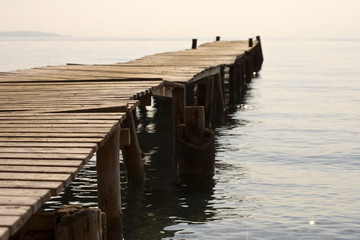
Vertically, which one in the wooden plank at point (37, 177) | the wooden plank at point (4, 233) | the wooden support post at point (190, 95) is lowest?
the wooden support post at point (190, 95)

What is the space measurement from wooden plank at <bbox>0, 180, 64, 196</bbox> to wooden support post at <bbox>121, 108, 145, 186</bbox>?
4.89 m

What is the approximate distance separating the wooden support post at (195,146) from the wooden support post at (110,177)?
272cm

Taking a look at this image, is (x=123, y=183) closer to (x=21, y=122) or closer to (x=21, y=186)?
Answer: (x=21, y=122)

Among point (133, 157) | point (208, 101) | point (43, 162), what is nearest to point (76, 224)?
point (43, 162)

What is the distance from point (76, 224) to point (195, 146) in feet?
18.3

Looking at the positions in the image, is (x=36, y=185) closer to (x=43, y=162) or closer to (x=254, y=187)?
(x=43, y=162)

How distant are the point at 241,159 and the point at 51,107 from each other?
569 centimetres

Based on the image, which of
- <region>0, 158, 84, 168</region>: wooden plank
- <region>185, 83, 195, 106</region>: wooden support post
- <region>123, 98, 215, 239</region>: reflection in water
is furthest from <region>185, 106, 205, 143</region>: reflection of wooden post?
<region>185, 83, 195, 106</region>: wooden support post

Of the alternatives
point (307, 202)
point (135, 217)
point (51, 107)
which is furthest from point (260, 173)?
point (51, 107)

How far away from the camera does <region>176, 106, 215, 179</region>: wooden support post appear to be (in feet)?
30.6

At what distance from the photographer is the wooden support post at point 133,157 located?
919 cm

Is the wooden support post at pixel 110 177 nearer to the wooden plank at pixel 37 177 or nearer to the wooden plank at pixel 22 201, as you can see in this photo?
the wooden plank at pixel 37 177

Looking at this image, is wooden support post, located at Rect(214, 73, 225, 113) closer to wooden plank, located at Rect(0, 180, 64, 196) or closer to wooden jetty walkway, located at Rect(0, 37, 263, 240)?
wooden jetty walkway, located at Rect(0, 37, 263, 240)

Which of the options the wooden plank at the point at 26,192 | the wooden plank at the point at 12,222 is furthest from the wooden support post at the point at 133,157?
the wooden plank at the point at 12,222
